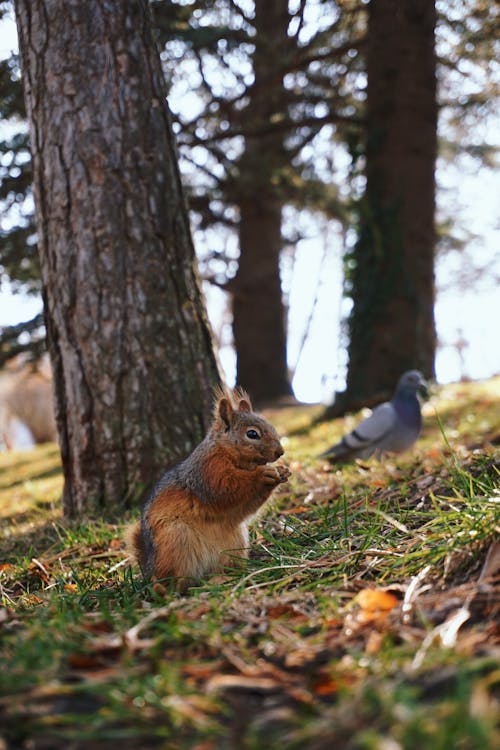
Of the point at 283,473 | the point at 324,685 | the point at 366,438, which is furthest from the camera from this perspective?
the point at 366,438

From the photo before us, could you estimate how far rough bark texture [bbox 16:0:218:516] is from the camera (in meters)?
3.86

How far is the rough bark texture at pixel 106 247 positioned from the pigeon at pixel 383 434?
206 centimetres

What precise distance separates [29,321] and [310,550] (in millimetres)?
5287

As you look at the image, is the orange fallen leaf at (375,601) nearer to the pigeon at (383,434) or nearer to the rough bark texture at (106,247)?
the rough bark texture at (106,247)

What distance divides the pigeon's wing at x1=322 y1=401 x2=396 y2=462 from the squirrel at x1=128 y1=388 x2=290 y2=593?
111 inches

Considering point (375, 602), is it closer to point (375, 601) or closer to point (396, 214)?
point (375, 601)

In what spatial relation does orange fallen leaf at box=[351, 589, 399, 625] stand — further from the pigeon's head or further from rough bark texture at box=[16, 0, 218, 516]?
the pigeon's head

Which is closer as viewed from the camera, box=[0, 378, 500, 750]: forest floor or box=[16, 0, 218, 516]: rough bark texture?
box=[0, 378, 500, 750]: forest floor

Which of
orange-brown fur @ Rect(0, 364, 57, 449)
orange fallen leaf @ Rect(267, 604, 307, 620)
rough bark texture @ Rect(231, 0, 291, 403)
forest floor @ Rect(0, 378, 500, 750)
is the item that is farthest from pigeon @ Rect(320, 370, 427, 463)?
orange-brown fur @ Rect(0, 364, 57, 449)

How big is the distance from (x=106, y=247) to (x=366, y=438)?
2.82 m

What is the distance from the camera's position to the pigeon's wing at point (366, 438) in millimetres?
5684

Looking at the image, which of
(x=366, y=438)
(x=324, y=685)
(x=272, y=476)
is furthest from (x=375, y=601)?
(x=366, y=438)

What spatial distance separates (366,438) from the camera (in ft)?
18.7

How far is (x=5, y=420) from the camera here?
15.4 meters
